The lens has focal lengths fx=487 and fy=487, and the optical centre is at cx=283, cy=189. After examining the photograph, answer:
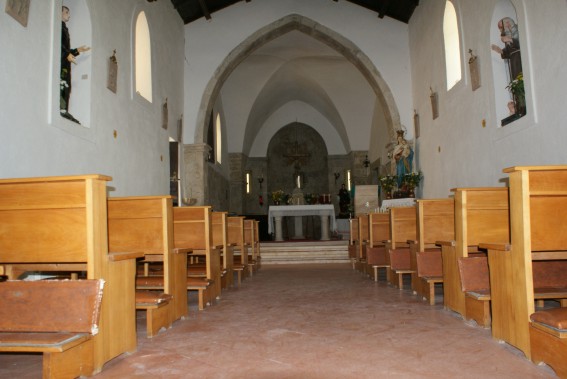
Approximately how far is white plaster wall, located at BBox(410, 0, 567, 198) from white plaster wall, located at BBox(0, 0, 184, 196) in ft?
19.6

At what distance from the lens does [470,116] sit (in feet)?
28.5

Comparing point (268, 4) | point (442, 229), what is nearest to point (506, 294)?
point (442, 229)

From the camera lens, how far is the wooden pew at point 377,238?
7218 millimetres

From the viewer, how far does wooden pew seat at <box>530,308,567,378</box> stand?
8.13 ft

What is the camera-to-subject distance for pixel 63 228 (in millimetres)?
2930

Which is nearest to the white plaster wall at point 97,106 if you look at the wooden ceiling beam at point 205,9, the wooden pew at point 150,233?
the wooden ceiling beam at point 205,9

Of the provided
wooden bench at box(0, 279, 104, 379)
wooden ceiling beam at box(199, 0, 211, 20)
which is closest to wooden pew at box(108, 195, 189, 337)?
wooden bench at box(0, 279, 104, 379)

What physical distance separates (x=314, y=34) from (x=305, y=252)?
5.98m

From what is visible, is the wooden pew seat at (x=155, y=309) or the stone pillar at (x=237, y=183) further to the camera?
the stone pillar at (x=237, y=183)

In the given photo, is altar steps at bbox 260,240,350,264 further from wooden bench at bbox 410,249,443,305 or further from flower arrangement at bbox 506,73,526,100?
wooden bench at bbox 410,249,443,305

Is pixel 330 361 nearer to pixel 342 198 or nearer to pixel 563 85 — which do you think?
pixel 563 85

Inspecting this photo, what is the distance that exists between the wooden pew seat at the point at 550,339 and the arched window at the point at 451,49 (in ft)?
25.9

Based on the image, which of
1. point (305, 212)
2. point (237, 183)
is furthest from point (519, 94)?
point (237, 183)

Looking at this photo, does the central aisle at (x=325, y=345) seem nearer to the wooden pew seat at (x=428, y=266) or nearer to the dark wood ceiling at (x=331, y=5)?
the wooden pew seat at (x=428, y=266)
